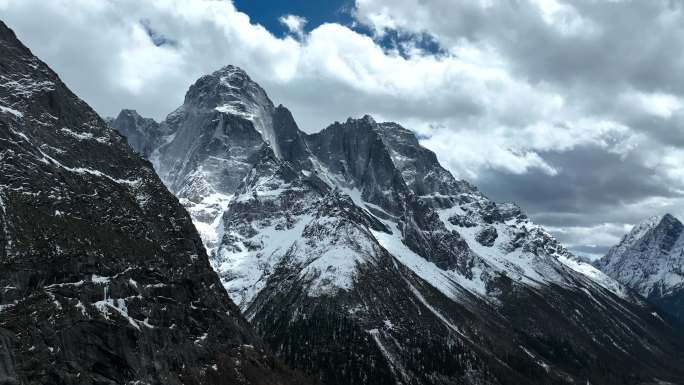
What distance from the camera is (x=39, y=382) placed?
155 metres

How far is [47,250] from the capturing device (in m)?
190

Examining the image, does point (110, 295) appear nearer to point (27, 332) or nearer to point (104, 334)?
point (104, 334)

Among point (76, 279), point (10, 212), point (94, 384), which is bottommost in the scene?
point (94, 384)

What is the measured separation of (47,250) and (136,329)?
1277 inches

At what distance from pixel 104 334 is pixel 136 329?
479 inches

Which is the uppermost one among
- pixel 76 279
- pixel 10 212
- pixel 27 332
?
pixel 10 212

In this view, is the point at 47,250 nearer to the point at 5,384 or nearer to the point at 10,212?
the point at 10,212

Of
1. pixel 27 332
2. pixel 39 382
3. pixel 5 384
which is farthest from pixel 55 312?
pixel 5 384

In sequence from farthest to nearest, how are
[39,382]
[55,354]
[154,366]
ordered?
[154,366] → [55,354] → [39,382]

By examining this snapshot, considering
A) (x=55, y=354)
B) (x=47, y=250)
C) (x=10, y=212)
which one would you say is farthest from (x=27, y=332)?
(x=10, y=212)

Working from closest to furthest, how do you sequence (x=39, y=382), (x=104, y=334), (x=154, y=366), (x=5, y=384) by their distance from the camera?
(x=5, y=384), (x=39, y=382), (x=104, y=334), (x=154, y=366)

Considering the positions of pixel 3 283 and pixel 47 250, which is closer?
pixel 3 283

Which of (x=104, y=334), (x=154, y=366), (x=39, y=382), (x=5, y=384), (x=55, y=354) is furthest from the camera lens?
(x=154, y=366)

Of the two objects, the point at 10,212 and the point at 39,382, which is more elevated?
the point at 10,212
